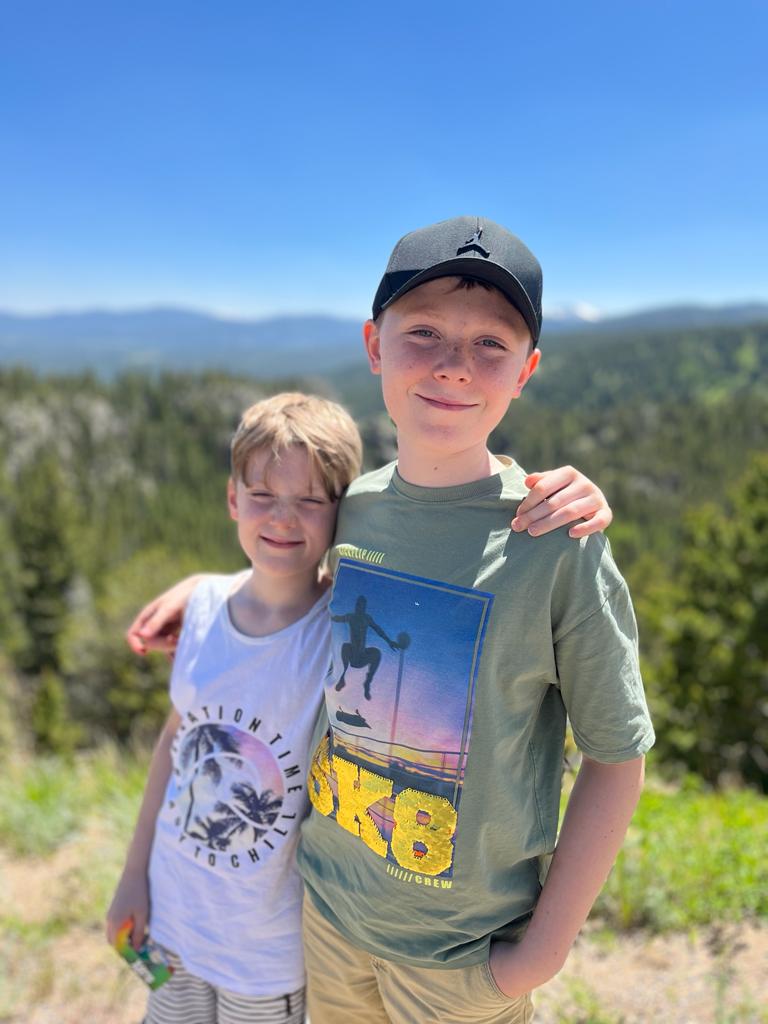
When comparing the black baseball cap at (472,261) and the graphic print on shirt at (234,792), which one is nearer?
the black baseball cap at (472,261)

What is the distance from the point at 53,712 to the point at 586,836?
93.0 ft

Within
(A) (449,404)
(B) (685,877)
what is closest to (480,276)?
(A) (449,404)

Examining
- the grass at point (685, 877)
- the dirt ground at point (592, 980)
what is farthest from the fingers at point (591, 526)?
the grass at point (685, 877)

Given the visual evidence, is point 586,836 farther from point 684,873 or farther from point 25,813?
point 25,813

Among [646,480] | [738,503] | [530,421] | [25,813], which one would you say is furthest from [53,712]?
[530,421]

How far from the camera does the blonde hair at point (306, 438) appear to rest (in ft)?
7.40

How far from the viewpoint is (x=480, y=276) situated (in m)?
1.67

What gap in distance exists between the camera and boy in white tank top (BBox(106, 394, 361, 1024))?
7.20 feet

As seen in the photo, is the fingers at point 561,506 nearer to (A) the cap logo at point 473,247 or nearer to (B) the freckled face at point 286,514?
(A) the cap logo at point 473,247

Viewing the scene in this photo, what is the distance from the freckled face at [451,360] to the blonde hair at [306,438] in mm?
529

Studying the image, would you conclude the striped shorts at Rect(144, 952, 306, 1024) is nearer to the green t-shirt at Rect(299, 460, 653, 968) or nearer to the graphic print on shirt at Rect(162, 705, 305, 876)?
the graphic print on shirt at Rect(162, 705, 305, 876)

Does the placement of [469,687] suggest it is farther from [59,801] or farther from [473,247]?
[59,801]

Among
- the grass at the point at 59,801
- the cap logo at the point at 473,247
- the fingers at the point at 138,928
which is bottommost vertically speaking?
the grass at the point at 59,801

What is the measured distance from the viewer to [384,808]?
6.04 feet
